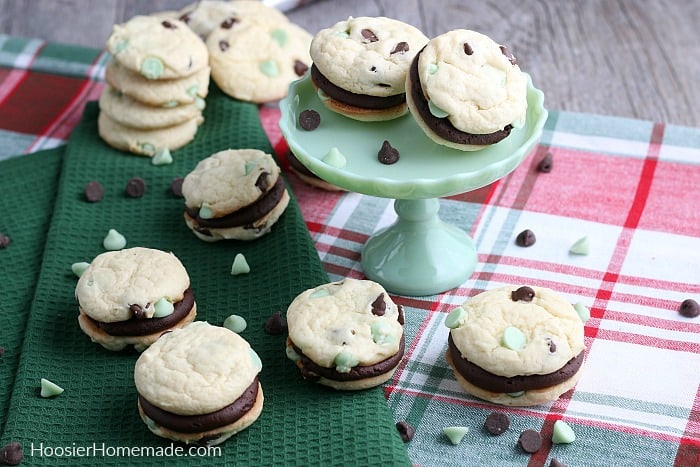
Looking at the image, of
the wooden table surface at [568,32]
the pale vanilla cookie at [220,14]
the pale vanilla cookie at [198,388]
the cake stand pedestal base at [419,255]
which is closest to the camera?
the pale vanilla cookie at [198,388]

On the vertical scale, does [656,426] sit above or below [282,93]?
above

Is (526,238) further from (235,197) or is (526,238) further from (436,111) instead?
(235,197)

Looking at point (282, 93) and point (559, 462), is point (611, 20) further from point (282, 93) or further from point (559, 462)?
point (559, 462)

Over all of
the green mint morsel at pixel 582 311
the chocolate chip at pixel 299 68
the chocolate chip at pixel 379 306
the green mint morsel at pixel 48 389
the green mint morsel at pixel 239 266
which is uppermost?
the chocolate chip at pixel 379 306

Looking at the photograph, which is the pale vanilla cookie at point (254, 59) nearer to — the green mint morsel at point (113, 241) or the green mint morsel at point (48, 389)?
the green mint morsel at point (113, 241)

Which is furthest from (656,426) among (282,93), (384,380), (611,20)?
(611,20)

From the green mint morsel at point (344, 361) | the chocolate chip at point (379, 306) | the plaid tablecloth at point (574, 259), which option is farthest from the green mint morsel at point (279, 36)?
the green mint morsel at point (344, 361)

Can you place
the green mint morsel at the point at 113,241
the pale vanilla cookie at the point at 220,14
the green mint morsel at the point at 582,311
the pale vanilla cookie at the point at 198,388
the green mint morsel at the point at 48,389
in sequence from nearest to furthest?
the pale vanilla cookie at the point at 198,388, the green mint morsel at the point at 48,389, the green mint morsel at the point at 582,311, the green mint morsel at the point at 113,241, the pale vanilla cookie at the point at 220,14
